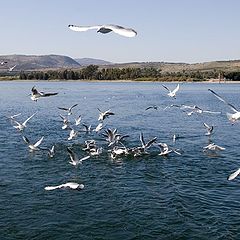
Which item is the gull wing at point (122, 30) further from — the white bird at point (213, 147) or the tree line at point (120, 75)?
the tree line at point (120, 75)

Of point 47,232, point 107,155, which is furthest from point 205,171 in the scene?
point 47,232

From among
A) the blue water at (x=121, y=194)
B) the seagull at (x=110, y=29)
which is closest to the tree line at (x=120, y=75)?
the blue water at (x=121, y=194)

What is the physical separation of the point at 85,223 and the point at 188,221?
12.2 ft

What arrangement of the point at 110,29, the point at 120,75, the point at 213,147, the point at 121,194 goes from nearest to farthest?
the point at 110,29, the point at 121,194, the point at 213,147, the point at 120,75

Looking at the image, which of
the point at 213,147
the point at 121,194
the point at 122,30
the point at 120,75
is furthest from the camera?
the point at 120,75

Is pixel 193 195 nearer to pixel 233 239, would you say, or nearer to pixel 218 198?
pixel 218 198

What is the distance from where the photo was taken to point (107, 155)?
27703mm

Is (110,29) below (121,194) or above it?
above

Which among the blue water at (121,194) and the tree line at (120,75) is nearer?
the blue water at (121,194)

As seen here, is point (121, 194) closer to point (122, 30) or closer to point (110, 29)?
point (110, 29)

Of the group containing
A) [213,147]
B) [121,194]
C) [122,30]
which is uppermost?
[122,30]

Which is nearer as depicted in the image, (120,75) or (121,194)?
(121,194)

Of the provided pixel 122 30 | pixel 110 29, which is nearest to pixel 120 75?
pixel 110 29

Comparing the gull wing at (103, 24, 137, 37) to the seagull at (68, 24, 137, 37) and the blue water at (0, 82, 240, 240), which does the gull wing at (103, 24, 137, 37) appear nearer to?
the seagull at (68, 24, 137, 37)
